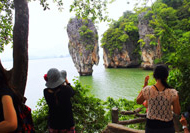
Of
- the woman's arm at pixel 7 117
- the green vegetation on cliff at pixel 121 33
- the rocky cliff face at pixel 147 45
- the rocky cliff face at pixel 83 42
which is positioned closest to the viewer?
the woman's arm at pixel 7 117

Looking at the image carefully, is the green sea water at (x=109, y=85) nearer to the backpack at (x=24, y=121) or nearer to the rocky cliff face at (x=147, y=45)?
the backpack at (x=24, y=121)

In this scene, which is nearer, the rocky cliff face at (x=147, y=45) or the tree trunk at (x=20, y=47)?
the tree trunk at (x=20, y=47)

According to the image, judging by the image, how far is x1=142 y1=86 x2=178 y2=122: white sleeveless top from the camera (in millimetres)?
1554

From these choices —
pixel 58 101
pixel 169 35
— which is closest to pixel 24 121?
pixel 58 101

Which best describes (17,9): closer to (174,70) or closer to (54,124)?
(54,124)

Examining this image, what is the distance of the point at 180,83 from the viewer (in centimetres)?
292

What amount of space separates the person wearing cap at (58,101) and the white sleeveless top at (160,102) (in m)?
0.94

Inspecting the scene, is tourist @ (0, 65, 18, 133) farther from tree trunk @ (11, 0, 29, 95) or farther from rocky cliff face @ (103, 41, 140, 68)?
rocky cliff face @ (103, 41, 140, 68)

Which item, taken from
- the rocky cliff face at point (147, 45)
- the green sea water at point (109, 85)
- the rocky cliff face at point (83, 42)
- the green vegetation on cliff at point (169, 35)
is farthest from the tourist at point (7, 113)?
the rocky cliff face at point (83, 42)

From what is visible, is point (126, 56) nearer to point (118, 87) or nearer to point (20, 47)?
point (118, 87)

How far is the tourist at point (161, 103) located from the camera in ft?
5.10

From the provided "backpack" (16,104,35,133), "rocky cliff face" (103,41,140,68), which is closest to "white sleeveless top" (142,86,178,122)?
"backpack" (16,104,35,133)

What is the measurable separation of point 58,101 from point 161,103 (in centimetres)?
118

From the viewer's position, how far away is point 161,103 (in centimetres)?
159
